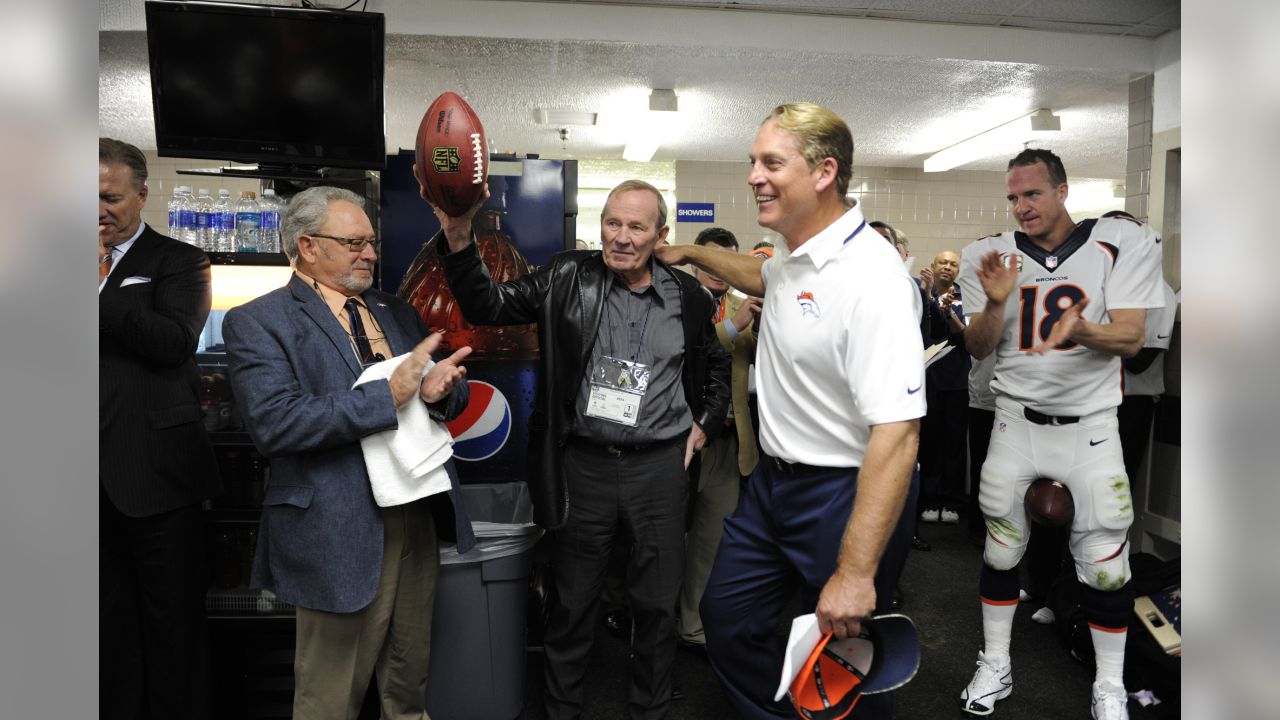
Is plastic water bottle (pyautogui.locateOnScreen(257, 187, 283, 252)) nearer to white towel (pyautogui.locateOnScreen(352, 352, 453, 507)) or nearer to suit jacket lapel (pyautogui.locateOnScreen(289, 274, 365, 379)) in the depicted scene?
suit jacket lapel (pyautogui.locateOnScreen(289, 274, 365, 379))

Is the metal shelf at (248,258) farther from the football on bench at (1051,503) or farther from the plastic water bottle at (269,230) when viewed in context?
the football on bench at (1051,503)

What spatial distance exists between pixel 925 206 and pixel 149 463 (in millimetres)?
9172

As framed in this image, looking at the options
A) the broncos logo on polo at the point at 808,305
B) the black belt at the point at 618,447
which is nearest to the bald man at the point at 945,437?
the black belt at the point at 618,447

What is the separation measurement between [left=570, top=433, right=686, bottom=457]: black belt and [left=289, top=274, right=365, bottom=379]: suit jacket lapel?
750mm

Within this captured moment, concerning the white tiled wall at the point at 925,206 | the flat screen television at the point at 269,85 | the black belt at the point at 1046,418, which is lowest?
the black belt at the point at 1046,418

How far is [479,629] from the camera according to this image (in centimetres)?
242

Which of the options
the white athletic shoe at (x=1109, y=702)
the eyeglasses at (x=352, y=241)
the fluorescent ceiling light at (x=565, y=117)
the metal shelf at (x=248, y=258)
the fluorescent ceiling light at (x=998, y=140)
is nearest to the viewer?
the eyeglasses at (x=352, y=241)

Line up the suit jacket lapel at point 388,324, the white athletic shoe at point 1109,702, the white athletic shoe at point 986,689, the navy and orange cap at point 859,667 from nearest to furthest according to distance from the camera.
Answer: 1. the navy and orange cap at point 859,667
2. the suit jacket lapel at point 388,324
3. the white athletic shoe at point 1109,702
4. the white athletic shoe at point 986,689

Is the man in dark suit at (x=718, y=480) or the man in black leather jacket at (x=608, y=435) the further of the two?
the man in dark suit at (x=718, y=480)

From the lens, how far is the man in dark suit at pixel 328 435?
182 cm

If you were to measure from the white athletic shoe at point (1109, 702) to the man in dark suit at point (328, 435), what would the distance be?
84.2 inches

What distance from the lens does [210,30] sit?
2449 millimetres

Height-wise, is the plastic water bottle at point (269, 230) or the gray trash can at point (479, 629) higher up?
the plastic water bottle at point (269, 230)
